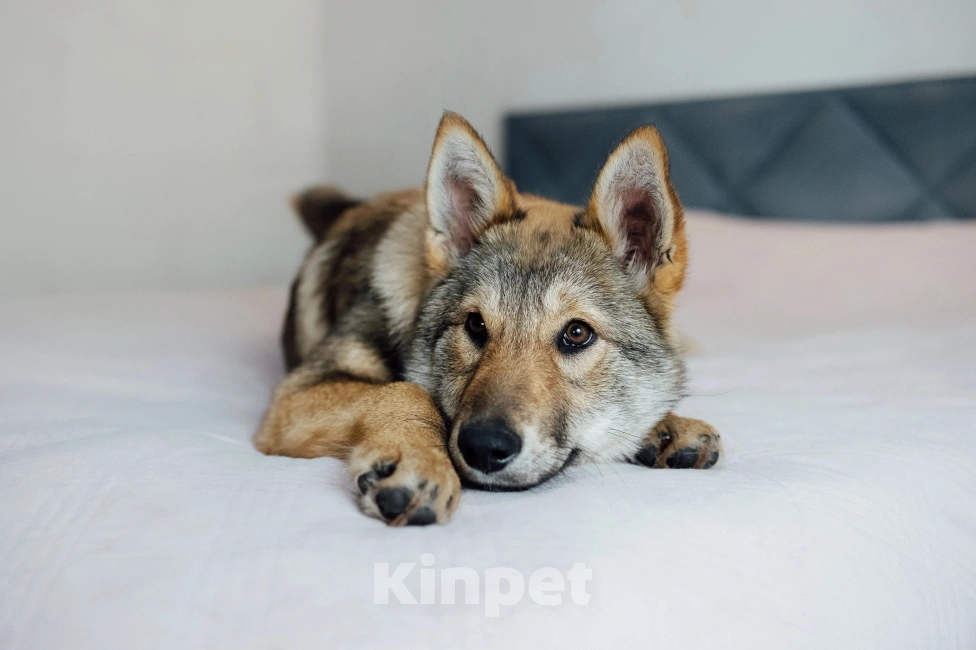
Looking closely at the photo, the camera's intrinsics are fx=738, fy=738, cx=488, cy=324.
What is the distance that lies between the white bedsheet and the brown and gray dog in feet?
0.29

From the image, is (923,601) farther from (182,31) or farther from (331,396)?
(182,31)

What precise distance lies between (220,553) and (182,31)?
4692 millimetres

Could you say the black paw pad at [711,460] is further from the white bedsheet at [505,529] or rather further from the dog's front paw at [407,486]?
the dog's front paw at [407,486]

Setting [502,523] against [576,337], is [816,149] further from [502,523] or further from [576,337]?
[502,523]

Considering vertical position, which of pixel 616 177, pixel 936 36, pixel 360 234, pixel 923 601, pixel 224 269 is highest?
pixel 936 36

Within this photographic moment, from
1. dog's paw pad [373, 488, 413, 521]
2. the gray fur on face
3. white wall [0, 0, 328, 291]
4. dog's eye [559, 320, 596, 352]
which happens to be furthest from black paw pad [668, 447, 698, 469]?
white wall [0, 0, 328, 291]

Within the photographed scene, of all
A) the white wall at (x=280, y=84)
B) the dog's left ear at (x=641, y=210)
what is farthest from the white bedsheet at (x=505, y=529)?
the white wall at (x=280, y=84)

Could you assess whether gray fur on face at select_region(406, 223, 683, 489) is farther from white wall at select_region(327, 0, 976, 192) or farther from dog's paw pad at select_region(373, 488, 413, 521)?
white wall at select_region(327, 0, 976, 192)

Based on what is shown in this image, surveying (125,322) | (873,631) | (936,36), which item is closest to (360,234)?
(125,322)

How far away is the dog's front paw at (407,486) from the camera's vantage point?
113cm

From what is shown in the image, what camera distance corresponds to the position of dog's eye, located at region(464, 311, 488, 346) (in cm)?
160

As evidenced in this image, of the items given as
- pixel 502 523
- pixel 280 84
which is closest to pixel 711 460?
pixel 502 523

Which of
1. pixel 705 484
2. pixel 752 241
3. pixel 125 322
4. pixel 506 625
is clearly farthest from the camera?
pixel 752 241

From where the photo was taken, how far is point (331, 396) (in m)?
1.61
